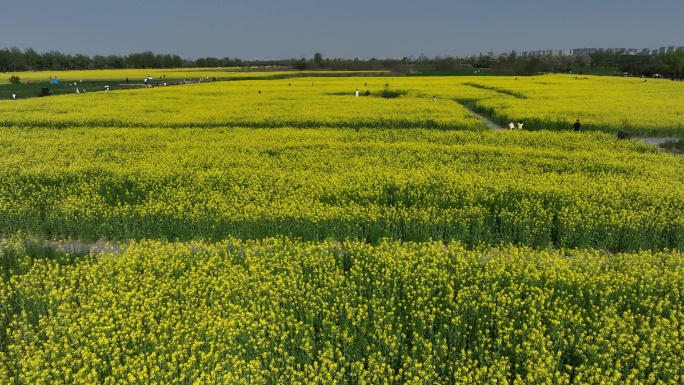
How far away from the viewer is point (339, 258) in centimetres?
908

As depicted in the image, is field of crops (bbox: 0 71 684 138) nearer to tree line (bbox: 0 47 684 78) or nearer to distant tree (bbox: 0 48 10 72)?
tree line (bbox: 0 47 684 78)

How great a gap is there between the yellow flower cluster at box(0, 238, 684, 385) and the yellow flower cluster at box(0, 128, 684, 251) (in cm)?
206

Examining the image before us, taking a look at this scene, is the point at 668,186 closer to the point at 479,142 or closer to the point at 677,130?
the point at 479,142

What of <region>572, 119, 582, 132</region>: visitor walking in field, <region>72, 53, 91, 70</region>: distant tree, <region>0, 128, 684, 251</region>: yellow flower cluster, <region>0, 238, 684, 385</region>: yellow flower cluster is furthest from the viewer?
<region>72, 53, 91, 70</region>: distant tree

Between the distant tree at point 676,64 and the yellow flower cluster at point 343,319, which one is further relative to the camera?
the distant tree at point 676,64

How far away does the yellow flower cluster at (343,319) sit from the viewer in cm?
584

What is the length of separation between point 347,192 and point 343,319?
6332 millimetres

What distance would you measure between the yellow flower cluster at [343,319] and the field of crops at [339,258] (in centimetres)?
4

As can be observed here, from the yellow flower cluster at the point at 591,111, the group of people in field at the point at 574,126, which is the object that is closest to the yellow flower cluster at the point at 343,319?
the group of people in field at the point at 574,126

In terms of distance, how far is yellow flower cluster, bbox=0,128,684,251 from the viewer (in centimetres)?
1109

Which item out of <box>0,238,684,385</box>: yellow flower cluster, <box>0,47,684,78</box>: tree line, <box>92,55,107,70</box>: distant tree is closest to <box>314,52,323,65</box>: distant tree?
<box>0,47,684,78</box>: tree line

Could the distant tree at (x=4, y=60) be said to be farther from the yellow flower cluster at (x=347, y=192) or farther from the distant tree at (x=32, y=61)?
the yellow flower cluster at (x=347, y=192)

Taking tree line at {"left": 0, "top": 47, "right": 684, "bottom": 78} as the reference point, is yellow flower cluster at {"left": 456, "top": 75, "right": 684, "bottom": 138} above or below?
below

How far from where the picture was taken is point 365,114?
28.3m
